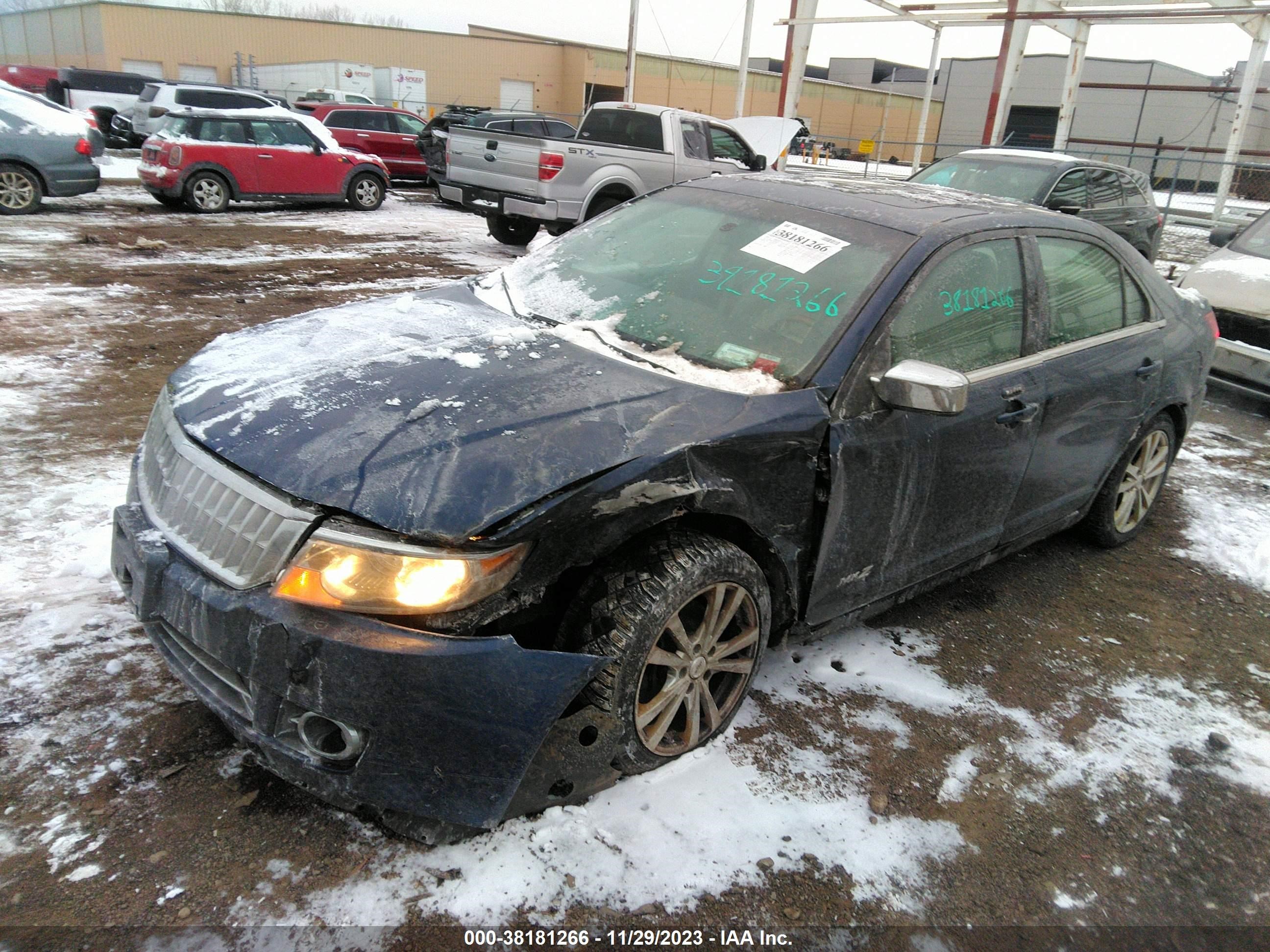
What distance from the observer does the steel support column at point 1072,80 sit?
18.9 meters

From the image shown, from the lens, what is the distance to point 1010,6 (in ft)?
61.1

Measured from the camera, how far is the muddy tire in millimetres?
4184

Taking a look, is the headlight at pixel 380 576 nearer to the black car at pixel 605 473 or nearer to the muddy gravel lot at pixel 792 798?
the black car at pixel 605 473

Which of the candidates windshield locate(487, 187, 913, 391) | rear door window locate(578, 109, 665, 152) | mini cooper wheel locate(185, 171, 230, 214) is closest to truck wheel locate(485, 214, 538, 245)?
rear door window locate(578, 109, 665, 152)

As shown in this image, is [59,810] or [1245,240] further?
[1245,240]

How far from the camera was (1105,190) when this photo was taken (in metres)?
10.1

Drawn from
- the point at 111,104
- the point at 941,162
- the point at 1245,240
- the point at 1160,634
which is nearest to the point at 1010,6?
the point at 941,162

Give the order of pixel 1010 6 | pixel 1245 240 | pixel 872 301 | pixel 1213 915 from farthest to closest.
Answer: pixel 1010 6, pixel 1245 240, pixel 872 301, pixel 1213 915

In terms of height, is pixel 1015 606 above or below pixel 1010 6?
below

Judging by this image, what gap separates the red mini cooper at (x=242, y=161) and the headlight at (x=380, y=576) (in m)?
12.9

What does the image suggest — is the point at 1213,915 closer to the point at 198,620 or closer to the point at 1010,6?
the point at 198,620

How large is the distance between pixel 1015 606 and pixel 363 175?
13.7 meters

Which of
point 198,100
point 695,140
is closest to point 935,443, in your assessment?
point 695,140

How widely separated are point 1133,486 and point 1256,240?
519 centimetres
